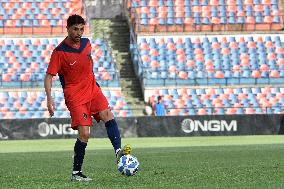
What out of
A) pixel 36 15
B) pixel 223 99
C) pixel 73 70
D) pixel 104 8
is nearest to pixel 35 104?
pixel 36 15

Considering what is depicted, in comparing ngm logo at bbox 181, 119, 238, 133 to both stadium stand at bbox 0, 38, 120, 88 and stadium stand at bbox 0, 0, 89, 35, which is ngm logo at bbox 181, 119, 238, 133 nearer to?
stadium stand at bbox 0, 38, 120, 88

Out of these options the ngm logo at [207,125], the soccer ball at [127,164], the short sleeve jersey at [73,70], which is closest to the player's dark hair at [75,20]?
the short sleeve jersey at [73,70]

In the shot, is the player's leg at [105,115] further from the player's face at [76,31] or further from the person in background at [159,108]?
the person in background at [159,108]

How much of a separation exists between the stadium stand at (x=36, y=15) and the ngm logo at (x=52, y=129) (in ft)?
31.8

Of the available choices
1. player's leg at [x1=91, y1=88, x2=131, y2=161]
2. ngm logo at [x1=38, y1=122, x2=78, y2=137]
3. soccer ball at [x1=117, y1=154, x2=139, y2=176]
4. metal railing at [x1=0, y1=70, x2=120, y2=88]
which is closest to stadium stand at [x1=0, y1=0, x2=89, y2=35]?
metal railing at [x1=0, y1=70, x2=120, y2=88]

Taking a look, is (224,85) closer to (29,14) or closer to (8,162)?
(29,14)

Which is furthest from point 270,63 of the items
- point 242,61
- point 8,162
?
point 8,162

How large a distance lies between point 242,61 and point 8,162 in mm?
25807

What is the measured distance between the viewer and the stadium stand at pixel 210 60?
132 feet

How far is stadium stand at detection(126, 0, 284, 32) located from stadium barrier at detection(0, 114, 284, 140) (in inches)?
384

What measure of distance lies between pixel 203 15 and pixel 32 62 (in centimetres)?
902

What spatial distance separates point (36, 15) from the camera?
4316cm

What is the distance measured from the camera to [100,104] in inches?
471

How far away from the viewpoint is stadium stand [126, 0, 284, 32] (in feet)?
142
